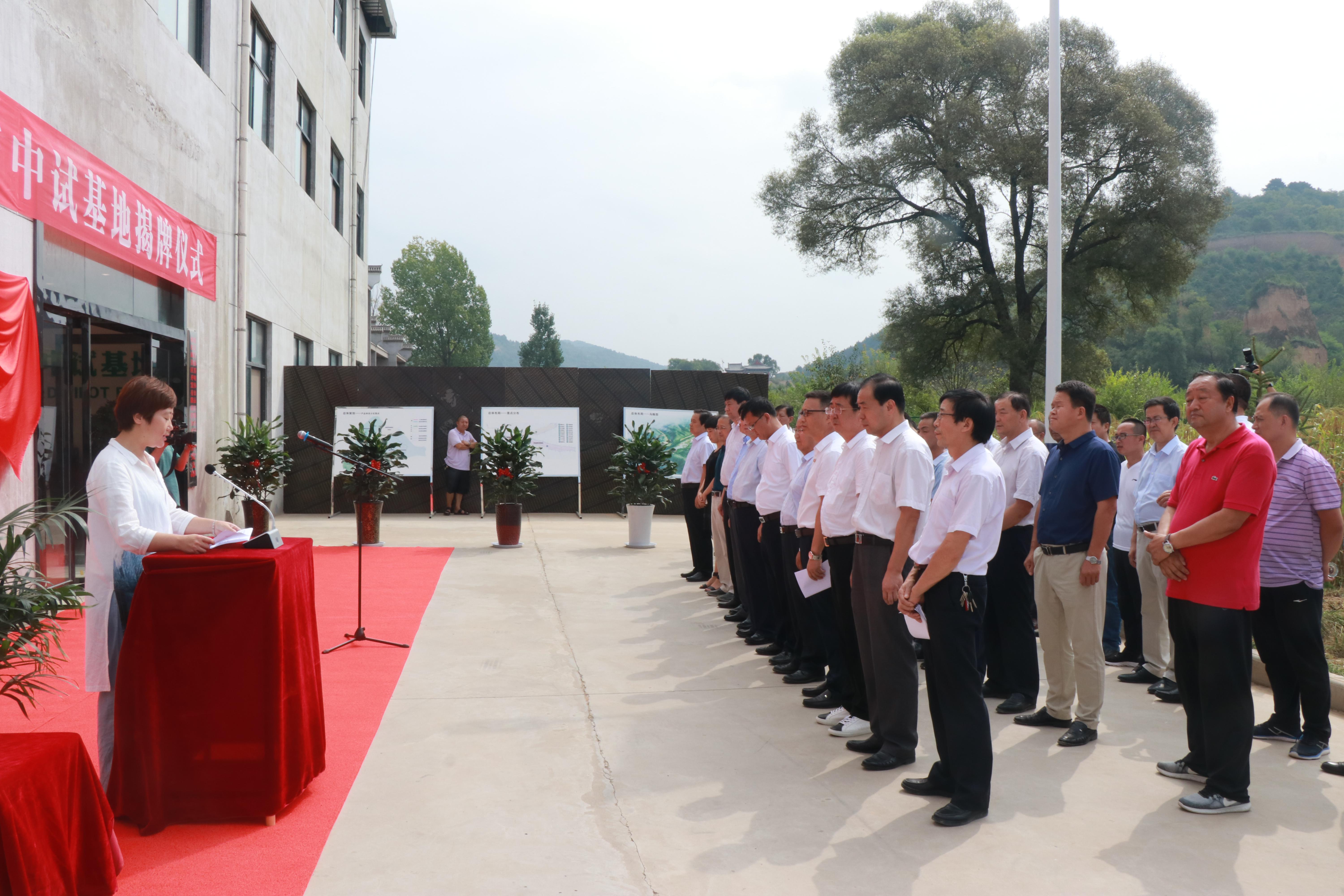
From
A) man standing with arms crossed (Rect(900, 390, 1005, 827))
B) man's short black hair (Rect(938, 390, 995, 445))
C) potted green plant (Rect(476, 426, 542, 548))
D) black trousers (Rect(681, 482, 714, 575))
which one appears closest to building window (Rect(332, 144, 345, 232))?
potted green plant (Rect(476, 426, 542, 548))

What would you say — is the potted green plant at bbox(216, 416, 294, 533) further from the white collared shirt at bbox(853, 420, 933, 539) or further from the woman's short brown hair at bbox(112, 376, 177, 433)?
the white collared shirt at bbox(853, 420, 933, 539)

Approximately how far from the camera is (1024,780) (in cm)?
396

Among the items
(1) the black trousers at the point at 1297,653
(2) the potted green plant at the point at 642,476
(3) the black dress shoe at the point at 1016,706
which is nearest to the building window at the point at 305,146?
(2) the potted green plant at the point at 642,476

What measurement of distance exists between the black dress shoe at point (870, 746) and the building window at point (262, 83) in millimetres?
11837

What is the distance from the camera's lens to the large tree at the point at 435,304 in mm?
62625

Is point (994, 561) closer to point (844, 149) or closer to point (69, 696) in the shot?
point (69, 696)

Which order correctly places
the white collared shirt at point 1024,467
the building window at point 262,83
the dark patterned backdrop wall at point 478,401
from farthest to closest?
the dark patterned backdrop wall at point 478,401 < the building window at point 262,83 < the white collared shirt at point 1024,467

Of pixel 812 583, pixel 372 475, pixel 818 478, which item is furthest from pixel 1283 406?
pixel 372 475

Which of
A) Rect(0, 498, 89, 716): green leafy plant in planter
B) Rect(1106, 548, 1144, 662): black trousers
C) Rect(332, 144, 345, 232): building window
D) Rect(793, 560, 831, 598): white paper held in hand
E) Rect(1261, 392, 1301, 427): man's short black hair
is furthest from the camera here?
Rect(332, 144, 345, 232): building window

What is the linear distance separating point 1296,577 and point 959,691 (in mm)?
2067

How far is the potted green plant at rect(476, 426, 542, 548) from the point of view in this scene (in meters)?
11.8

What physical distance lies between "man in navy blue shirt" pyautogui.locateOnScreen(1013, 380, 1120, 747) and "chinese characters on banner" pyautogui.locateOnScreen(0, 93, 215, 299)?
22.9 feet

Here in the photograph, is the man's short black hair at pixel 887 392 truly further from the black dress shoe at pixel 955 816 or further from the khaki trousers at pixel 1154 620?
the khaki trousers at pixel 1154 620

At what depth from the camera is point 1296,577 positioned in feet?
14.2
